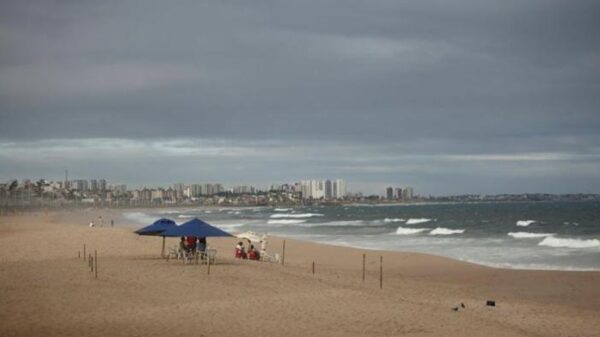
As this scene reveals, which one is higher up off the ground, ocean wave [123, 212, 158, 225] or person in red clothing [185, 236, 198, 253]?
person in red clothing [185, 236, 198, 253]

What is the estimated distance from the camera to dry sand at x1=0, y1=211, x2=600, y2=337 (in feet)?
41.4

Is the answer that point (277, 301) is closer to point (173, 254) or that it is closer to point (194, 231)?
point (194, 231)

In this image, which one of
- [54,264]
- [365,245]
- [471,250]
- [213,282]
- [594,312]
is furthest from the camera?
[365,245]

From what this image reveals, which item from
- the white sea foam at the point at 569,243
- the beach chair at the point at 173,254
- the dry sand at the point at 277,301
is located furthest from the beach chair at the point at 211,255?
the white sea foam at the point at 569,243

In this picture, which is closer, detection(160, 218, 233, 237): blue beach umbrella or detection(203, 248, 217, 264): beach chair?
detection(203, 248, 217, 264): beach chair

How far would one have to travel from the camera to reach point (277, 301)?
50.1 feet

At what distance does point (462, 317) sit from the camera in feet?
46.7

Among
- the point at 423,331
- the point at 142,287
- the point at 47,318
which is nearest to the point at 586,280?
the point at 423,331

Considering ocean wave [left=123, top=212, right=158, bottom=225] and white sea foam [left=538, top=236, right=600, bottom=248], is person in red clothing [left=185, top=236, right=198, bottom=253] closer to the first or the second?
white sea foam [left=538, top=236, right=600, bottom=248]

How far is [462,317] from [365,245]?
82.5 ft

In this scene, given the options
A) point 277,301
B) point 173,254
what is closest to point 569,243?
point 173,254

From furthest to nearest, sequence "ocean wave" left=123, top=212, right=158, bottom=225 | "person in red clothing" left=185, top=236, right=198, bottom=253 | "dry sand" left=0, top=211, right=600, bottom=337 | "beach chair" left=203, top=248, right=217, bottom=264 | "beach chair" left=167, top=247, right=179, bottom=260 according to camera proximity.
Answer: "ocean wave" left=123, top=212, right=158, bottom=225
"beach chair" left=167, top=247, right=179, bottom=260
"person in red clothing" left=185, top=236, right=198, bottom=253
"beach chair" left=203, top=248, right=217, bottom=264
"dry sand" left=0, top=211, right=600, bottom=337

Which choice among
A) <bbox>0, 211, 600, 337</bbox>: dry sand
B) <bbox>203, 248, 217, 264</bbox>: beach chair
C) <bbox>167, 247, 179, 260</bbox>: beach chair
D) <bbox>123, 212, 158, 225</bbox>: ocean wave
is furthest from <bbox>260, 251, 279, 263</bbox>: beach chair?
<bbox>123, 212, 158, 225</bbox>: ocean wave

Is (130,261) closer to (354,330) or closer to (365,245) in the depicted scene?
(354,330)
